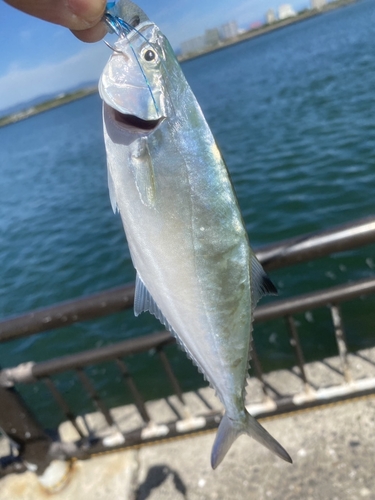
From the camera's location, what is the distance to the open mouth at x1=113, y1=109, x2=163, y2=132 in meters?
1.29

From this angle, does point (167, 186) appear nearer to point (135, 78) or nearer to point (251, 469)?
point (135, 78)

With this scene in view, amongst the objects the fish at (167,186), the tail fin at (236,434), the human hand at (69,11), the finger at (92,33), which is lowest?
the tail fin at (236,434)

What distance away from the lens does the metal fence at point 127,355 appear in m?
2.63

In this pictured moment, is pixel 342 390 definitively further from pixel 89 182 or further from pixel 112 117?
pixel 89 182

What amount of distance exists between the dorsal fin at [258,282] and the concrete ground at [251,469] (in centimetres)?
219

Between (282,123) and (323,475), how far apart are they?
52.8ft

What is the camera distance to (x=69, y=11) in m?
1.21

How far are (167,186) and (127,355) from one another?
227 cm

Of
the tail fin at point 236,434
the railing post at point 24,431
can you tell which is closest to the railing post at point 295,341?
the tail fin at point 236,434

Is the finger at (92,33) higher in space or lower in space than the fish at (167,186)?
higher

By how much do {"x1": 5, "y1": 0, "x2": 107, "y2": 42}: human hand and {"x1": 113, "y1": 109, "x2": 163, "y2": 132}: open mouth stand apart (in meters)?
0.26

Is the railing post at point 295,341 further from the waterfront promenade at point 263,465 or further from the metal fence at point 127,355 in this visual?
the waterfront promenade at point 263,465

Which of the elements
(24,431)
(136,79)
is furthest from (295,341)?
(136,79)

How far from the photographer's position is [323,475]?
3.04 metres
